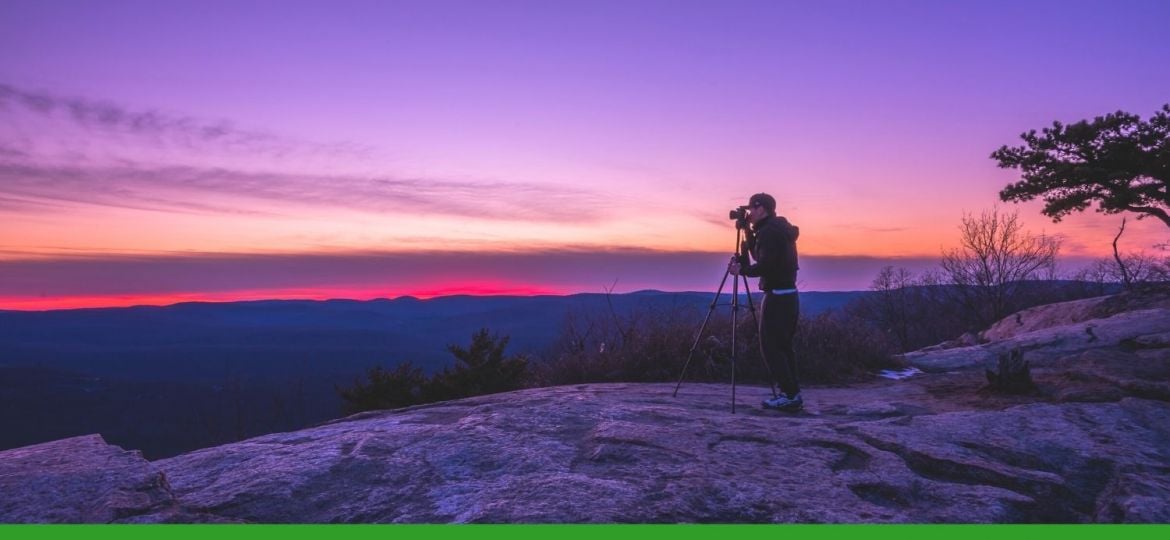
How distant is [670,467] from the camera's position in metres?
4.09

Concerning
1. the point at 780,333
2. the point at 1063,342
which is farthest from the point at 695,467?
the point at 1063,342

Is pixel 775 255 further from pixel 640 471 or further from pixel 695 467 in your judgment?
pixel 640 471

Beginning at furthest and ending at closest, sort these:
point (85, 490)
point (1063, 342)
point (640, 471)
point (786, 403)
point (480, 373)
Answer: point (480, 373) < point (1063, 342) < point (786, 403) < point (640, 471) < point (85, 490)

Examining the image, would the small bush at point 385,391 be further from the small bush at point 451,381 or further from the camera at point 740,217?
the camera at point 740,217

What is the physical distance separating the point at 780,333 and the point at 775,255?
2.50 ft

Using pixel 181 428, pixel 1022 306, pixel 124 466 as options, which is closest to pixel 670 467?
pixel 124 466

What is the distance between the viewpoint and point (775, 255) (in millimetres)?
6379

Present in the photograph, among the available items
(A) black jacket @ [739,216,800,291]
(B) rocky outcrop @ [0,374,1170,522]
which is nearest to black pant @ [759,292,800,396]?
(A) black jacket @ [739,216,800,291]

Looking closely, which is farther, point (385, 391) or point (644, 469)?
point (385, 391)

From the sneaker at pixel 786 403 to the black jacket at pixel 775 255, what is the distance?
3.58 feet

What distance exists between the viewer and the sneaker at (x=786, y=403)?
21.6 ft

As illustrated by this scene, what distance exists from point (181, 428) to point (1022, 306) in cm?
9830

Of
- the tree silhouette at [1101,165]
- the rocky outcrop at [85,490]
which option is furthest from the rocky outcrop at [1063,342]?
the rocky outcrop at [85,490]

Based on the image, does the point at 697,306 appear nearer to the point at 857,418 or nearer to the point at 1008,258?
the point at 857,418
